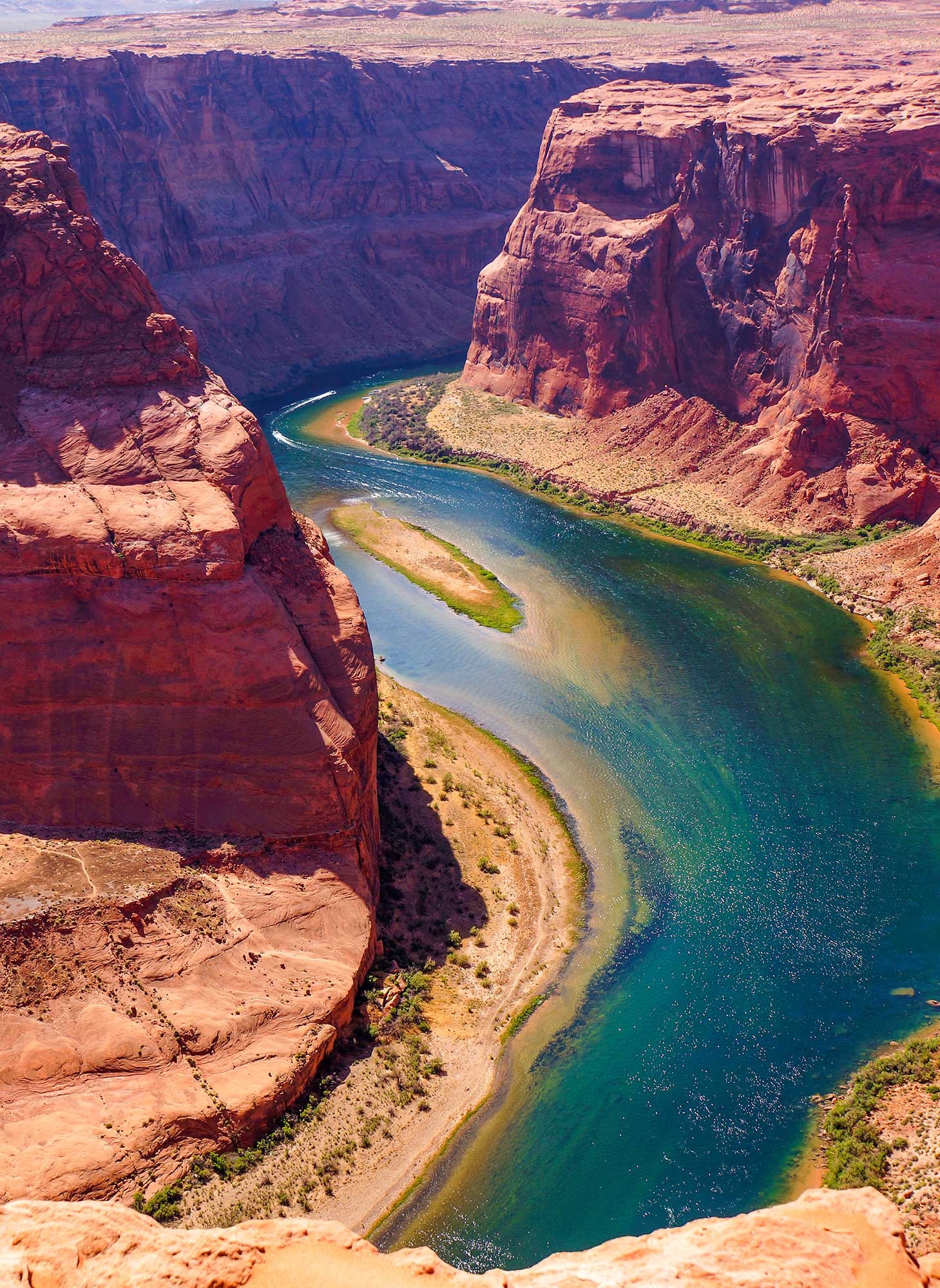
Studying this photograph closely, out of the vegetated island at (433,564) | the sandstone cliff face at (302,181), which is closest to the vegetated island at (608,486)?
the vegetated island at (433,564)

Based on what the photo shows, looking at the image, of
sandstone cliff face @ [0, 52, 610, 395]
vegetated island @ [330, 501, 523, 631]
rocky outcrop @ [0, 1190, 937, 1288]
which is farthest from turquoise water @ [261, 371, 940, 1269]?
sandstone cliff face @ [0, 52, 610, 395]

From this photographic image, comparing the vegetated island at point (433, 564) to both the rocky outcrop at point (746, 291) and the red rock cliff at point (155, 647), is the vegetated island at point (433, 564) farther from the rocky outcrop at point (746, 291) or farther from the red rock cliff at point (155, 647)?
the red rock cliff at point (155, 647)

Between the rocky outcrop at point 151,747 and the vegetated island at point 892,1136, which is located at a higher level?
the rocky outcrop at point 151,747

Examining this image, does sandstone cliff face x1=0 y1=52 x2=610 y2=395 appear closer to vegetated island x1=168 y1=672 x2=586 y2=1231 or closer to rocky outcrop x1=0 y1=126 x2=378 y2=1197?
vegetated island x1=168 y1=672 x2=586 y2=1231

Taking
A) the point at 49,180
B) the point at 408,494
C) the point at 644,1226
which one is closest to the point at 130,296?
the point at 49,180

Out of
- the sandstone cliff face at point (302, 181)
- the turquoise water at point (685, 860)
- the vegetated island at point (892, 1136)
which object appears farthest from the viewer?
the sandstone cliff face at point (302, 181)
